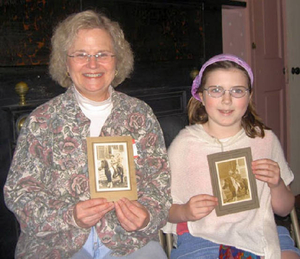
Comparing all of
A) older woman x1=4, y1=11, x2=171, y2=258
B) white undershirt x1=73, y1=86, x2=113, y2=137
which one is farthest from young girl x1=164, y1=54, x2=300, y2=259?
white undershirt x1=73, y1=86, x2=113, y2=137

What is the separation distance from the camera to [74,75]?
1544 millimetres

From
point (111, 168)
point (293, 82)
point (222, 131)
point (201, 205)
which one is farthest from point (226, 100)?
point (293, 82)

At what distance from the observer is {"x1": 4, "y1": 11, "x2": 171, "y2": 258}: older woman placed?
4.54 ft

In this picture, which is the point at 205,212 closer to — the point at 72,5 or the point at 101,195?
the point at 101,195

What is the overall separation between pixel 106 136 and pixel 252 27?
230 centimetres

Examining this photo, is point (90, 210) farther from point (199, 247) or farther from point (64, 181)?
point (199, 247)

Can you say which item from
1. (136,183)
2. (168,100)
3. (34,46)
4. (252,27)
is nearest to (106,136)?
(136,183)

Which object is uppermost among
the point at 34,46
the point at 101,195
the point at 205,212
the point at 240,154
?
the point at 34,46

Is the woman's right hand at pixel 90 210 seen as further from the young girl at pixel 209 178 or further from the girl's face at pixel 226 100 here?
the girl's face at pixel 226 100

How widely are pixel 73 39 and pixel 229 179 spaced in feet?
2.69

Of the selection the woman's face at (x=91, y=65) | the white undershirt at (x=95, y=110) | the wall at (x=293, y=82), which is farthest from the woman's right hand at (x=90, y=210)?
the wall at (x=293, y=82)

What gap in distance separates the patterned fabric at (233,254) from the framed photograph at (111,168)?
0.41 metres

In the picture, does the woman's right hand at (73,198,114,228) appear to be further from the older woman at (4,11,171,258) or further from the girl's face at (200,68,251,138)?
the girl's face at (200,68,251,138)

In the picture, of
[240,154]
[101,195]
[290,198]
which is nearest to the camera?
[101,195]
